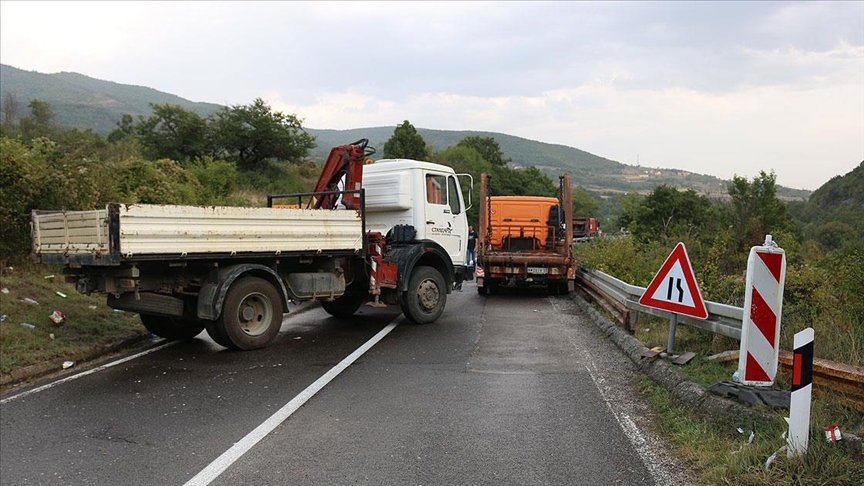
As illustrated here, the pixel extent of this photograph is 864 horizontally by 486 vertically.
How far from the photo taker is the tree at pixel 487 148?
10675 cm

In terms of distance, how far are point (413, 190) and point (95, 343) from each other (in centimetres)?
528

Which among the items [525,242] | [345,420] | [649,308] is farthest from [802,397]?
[525,242]

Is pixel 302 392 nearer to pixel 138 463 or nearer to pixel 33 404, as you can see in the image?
pixel 138 463

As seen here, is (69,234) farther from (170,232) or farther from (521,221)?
(521,221)

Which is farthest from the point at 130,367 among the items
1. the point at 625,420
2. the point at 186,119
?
the point at 186,119

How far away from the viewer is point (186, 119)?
166 ft

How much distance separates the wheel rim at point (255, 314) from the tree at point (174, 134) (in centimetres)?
4308

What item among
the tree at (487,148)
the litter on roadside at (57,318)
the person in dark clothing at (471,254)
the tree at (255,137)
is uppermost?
the tree at (487,148)

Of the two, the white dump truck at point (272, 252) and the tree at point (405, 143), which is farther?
the tree at point (405, 143)

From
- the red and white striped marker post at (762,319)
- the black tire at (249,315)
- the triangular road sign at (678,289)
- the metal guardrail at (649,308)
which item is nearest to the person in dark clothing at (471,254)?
the metal guardrail at (649,308)

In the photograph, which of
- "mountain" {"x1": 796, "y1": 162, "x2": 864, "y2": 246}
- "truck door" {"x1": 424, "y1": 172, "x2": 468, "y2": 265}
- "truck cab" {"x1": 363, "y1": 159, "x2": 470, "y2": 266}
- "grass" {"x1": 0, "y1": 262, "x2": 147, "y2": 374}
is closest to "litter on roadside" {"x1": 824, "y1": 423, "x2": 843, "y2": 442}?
"truck cab" {"x1": 363, "y1": 159, "x2": 470, "y2": 266}

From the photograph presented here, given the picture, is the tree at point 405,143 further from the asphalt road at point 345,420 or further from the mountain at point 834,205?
the asphalt road at point 345,420

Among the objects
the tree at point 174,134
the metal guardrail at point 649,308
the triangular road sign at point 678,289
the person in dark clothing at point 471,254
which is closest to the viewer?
the metal guardrail at point 649,308

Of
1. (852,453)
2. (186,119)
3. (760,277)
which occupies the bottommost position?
(852,453)
